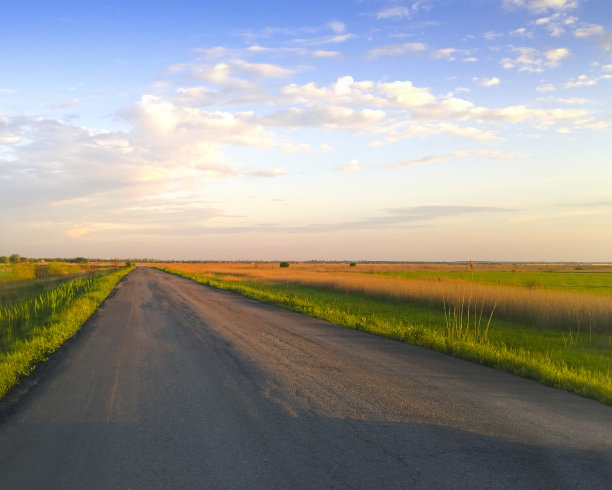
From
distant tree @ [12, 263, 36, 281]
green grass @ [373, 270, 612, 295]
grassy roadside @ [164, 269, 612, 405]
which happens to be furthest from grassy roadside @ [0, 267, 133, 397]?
distant tree @ [12, 263, 36, 281]

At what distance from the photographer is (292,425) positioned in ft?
17.2

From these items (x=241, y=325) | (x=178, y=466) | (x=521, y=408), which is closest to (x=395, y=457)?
(x=178, y=466)

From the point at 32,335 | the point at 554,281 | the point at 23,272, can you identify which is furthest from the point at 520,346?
the point at 23,272

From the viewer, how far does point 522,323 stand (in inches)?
680

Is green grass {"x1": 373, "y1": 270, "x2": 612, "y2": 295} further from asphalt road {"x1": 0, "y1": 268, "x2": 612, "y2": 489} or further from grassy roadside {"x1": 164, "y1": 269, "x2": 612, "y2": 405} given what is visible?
asphalt road {"x1": 0, "y1": 268, "x2": 612, "y2": 489}

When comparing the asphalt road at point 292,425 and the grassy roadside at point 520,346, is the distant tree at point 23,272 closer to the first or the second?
the grassy roadside at point 520,346

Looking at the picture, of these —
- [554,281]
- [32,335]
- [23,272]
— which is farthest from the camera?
[23,272]

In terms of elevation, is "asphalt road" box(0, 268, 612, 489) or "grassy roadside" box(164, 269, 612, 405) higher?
"asphalt road" box(0, 268, 612, 489)

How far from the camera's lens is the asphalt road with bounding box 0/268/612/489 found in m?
4.05

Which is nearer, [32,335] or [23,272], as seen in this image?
[32,335]

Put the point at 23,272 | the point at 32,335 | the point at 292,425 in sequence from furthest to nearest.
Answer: the point at 23,272, the point at 32,335, the point at 292,425

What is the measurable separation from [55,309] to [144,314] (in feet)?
14.3

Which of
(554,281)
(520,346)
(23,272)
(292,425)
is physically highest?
(23,272)

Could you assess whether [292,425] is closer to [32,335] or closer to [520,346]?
[520,346]
